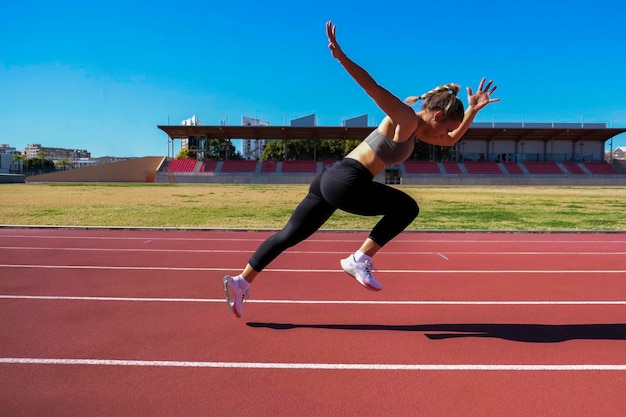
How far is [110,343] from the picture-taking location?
328cm

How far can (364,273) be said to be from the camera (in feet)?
12.1

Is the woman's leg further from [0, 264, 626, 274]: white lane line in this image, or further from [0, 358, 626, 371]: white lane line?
[0, 264, 626, 274]: white lane line

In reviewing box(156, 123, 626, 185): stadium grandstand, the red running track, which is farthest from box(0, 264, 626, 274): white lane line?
box(156, 123, 626, 185): stadium grandstand

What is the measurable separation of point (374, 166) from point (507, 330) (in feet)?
5.61

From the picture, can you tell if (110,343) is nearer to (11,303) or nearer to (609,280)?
(11,303)

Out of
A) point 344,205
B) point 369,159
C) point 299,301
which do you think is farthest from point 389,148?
point 299,301

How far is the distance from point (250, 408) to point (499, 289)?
3.59 metres

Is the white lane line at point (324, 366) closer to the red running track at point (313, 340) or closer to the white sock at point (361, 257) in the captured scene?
the red running track at point (313, 340)

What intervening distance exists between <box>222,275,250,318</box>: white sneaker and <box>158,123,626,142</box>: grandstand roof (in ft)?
168

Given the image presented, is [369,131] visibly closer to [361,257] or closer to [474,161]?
[474,161]

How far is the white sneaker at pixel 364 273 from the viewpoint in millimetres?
3658

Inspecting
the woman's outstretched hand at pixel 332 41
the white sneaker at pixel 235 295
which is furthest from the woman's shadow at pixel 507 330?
the woman's outstretched hand at pixel 332 41

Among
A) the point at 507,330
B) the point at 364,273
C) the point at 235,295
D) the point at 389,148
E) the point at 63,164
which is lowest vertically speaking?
the point at 507,330

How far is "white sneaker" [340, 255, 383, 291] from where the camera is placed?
366 centimetres
